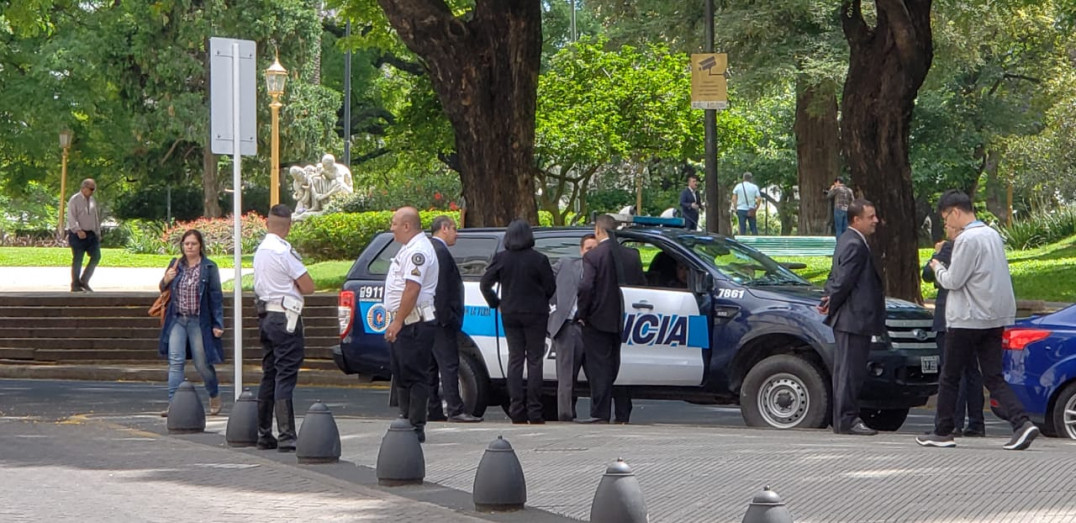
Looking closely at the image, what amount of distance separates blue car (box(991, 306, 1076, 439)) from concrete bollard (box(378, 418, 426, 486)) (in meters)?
4.97

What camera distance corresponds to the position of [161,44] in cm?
5456

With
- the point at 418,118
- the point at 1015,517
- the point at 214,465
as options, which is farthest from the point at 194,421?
the point at 418,118

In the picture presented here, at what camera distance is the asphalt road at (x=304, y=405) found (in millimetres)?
15625

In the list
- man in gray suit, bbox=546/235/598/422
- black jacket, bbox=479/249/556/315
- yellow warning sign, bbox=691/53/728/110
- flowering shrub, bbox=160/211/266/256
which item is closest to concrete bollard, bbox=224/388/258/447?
black jacket, bbox=479/249/556/315

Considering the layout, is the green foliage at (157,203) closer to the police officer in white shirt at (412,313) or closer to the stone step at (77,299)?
the stone step at (77,299)

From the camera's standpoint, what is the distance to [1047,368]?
1279cm

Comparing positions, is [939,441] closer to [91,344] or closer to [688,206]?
[91,344]

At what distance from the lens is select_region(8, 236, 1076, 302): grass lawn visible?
2344cm

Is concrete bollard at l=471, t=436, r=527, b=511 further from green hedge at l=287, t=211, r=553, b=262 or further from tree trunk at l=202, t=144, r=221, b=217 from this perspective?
tree trunk at l=202, t=144, r=221, b=217

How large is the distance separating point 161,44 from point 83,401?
39035 mm

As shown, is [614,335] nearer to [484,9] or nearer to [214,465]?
[214,465]

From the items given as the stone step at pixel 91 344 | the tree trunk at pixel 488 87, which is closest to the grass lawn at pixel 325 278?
the stone step at pixel 91 344

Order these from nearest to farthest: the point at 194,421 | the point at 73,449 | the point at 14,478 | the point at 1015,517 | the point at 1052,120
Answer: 1. the point at 1015,517
2. the point at 14,478
3. the point at 73,449
4. the point at 194,421
5. the point at 1052,120

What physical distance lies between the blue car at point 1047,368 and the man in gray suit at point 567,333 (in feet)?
12.0
